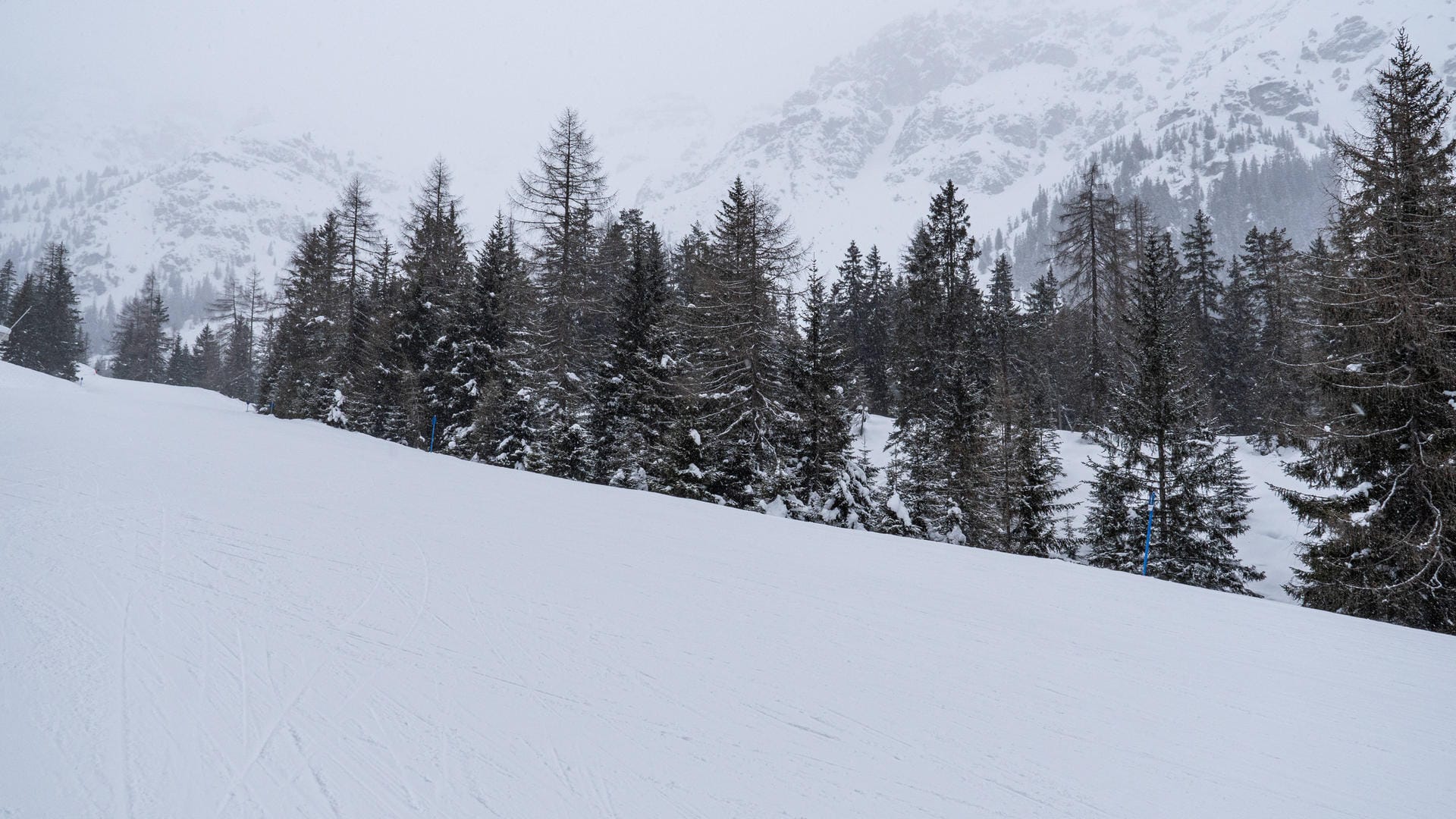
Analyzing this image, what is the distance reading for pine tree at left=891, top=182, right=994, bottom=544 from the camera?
63.3 feet

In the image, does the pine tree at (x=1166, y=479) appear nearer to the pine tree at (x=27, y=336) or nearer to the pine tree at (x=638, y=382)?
the pine tree at (x=638, y=382)

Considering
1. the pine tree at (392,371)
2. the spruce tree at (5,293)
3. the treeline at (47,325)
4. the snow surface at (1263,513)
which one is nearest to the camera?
the snow surface at (1263,513)

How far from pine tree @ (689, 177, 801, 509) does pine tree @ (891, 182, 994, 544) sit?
4.71m

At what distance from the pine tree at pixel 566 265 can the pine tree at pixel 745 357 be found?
486 centimetres

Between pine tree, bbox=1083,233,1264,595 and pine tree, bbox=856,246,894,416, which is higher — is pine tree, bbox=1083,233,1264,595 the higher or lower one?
the lower one

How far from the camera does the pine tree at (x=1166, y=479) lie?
1616 cm

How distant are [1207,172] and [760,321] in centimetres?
19749

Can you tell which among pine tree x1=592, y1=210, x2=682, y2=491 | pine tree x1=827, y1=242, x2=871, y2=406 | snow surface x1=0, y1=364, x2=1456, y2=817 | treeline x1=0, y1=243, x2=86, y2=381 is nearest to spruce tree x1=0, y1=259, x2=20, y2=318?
treeline x1=0, y1=243, x2=86, y2=381

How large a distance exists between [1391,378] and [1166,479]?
22.5 feet

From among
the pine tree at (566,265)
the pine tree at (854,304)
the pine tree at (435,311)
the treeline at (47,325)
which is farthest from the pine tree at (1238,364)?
the treeline at (47,325)

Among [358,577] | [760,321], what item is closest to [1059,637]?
[358,577]

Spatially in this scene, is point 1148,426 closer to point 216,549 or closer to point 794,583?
point 794,583

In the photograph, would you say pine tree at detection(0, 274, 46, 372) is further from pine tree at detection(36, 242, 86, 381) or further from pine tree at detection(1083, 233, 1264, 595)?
pine tree at detection(1083, 233, 1264, 595)

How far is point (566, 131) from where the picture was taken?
22.9m
